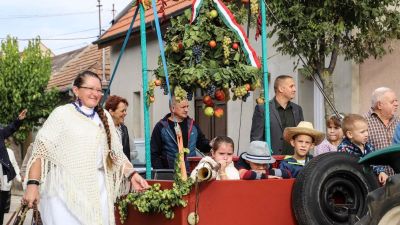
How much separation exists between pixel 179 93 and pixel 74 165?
4.39ft

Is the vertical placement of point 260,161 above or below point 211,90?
below

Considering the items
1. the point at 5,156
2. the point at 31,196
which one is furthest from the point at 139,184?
the point at 5,156

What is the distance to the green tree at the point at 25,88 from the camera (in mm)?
28531

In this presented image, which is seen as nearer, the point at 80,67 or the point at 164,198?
the point at 164,198

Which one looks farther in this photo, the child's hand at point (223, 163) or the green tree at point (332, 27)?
the green tree at point (332, 27)

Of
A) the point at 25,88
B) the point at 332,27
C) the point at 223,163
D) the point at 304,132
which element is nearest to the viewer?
the point at 223,163

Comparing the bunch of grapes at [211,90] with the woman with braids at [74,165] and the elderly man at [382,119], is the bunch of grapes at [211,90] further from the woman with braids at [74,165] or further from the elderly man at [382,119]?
the elderly man at [382,119]

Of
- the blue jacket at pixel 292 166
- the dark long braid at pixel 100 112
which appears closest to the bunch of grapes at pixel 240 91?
the blue jacket at pixel 292 166

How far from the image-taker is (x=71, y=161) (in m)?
5.62

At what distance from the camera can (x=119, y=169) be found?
19.6 ft

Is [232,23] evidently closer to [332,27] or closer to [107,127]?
[107,127]

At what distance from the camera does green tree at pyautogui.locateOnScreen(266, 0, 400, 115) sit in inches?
443

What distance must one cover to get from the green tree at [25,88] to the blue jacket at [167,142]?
2122cm

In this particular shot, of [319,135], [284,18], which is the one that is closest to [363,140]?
[319,135]
